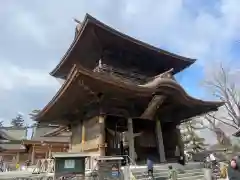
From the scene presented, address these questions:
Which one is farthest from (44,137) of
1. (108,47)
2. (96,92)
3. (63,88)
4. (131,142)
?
(96,92)

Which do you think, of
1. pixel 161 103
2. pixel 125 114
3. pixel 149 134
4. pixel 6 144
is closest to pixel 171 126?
pixel 149 134

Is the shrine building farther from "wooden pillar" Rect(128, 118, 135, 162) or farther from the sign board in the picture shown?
the sign board

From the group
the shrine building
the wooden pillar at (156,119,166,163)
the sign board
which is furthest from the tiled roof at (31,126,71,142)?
the sign board

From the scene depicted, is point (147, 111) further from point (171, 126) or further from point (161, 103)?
point (171, 126)

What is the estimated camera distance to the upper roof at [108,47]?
13617 mm

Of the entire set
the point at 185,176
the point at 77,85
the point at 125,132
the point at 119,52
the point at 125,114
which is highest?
the point at 119,52

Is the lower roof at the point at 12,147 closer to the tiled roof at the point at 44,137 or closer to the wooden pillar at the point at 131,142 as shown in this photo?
the tiled roof at the point at 44,137

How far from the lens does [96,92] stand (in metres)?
11.9

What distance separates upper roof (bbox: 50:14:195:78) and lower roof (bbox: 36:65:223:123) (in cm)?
301

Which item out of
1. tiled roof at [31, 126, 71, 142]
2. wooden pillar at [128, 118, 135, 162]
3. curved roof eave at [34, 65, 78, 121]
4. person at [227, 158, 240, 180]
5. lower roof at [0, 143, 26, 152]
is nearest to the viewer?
person at [227, 158, 240, 180]

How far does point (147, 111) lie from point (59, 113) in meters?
6.03

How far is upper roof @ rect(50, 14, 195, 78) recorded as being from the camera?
13617mm

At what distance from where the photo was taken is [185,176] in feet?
37.6

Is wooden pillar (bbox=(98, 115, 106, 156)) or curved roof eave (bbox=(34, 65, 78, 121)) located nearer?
curved roof eave (bbox=(34, 65, 78, 121))
